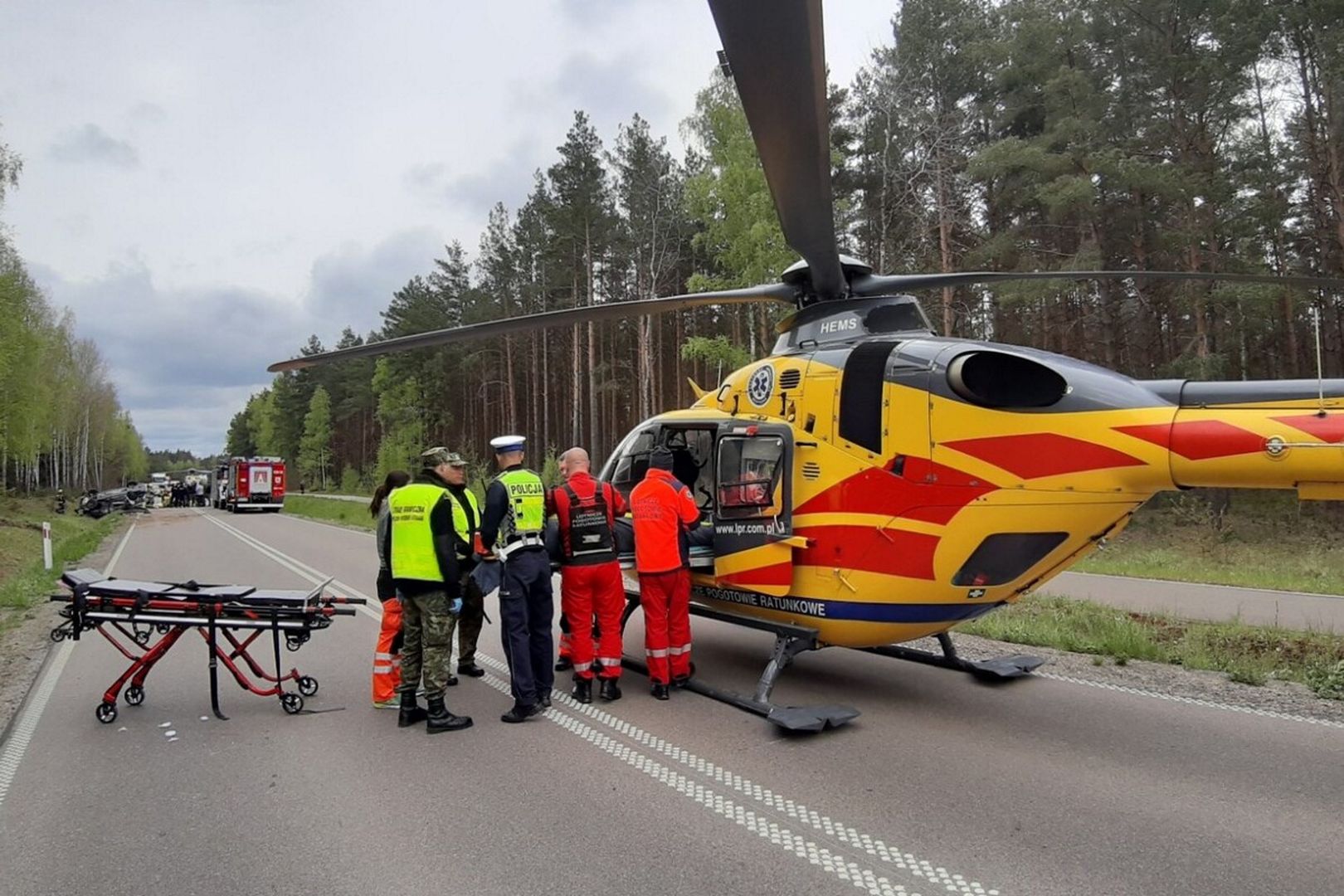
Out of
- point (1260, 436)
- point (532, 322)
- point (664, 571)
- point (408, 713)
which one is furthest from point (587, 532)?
point (1260, 436)

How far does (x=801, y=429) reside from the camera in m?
5.53

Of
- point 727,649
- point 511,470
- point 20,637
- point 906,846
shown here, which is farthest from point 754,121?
point 20,637

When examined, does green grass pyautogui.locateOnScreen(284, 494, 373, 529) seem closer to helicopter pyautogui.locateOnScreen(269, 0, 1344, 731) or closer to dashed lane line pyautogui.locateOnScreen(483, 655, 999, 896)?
helicopter pyautogui.locateOnScreen(269, 0, 1344, 731)

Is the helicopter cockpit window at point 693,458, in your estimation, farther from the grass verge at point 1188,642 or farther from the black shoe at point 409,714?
the grass verge at point 1188,642

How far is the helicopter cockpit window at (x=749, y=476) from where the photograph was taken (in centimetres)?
557

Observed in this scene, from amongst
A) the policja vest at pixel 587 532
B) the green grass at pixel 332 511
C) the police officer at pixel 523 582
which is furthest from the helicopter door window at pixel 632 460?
the green grass at pixel 332 511

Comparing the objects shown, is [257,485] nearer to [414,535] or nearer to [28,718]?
[28,718]

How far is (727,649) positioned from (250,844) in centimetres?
458

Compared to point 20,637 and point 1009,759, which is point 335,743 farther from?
point 20,637

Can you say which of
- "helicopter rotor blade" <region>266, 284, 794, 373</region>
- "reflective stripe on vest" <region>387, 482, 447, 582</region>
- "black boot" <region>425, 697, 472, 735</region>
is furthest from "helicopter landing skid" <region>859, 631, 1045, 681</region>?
"reflective stripe on vest" <region>387, 482, 447, 582</region>

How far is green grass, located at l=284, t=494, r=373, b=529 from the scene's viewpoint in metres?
28.0

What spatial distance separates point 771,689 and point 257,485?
1501 inches

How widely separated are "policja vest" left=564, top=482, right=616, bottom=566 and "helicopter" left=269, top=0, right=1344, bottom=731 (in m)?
0.80

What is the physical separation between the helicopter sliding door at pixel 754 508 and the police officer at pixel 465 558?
191 centimetres
